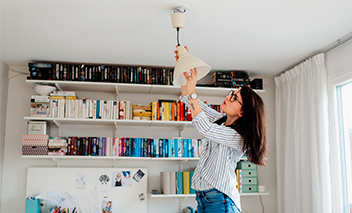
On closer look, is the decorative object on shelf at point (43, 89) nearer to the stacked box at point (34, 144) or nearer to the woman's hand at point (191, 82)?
the stacked box at point (34, 144)

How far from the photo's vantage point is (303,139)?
350 centimetres

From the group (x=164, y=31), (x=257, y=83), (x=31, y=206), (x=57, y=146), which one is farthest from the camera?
(x=257, y=83)

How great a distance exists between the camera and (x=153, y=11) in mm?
2564

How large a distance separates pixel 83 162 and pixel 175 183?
41.9 inches

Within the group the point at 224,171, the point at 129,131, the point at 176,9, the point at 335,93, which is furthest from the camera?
the point at 129,131

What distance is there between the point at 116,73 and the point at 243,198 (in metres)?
2.08

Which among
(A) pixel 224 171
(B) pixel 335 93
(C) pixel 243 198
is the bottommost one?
(C) pixel 243 198

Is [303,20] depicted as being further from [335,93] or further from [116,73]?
[116,73]

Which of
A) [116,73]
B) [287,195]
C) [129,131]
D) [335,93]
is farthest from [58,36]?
[287,195]

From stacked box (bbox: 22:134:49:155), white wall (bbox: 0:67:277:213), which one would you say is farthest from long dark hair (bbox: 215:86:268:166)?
stacked box (bbox: 22:134:49:155)

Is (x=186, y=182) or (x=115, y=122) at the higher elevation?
(x=115, y=122)

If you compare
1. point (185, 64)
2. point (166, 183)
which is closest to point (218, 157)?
point (185, 64)

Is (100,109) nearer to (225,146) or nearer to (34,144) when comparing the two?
(34,144)

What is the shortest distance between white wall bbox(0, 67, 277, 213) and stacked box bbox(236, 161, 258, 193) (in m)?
Result: 0.29
